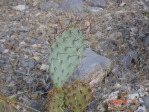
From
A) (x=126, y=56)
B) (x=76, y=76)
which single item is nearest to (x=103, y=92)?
(x=76, y=76)

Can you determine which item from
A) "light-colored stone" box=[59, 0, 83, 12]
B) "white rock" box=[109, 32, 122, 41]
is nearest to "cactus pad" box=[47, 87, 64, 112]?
"white rock" box=[109, 32, 122, 41]

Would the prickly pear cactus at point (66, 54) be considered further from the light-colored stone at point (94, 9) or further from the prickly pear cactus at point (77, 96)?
the light-colored stone at point (94, 9)

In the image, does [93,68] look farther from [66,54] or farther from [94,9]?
[94,9]

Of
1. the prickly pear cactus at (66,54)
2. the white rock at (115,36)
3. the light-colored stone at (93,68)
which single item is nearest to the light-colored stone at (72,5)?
the white rock at (115,36)

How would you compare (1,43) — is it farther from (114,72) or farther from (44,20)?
(114,72)

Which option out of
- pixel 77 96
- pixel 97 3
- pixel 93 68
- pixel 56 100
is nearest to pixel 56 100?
pixel 56 100
